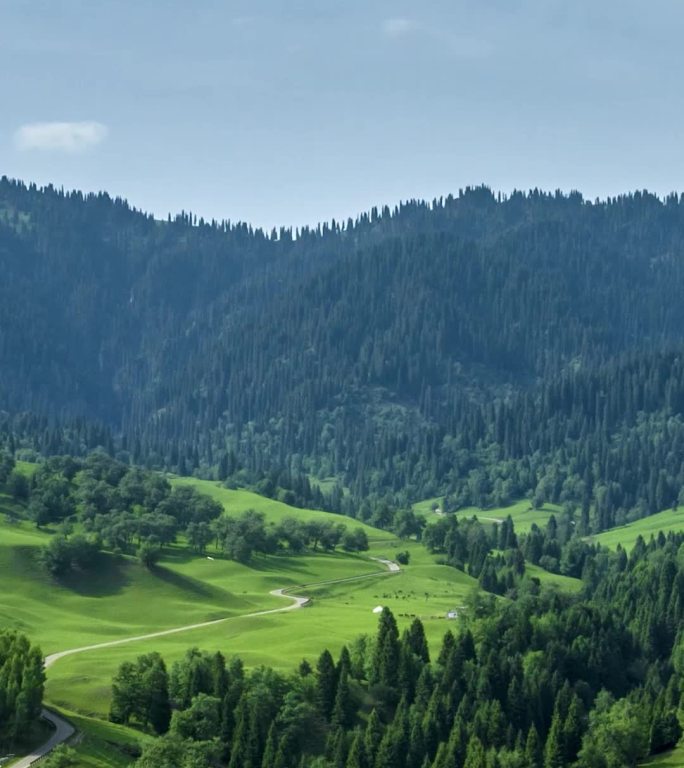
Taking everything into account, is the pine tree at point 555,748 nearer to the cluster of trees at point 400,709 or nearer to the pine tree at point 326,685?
the cluster of trees at point 400,709

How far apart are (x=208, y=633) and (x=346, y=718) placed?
40.0 m

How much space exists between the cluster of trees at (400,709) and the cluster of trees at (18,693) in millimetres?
11409

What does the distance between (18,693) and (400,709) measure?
1841 inches

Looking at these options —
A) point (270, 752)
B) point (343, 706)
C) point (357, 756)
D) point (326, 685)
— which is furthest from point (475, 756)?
point (326, 685)

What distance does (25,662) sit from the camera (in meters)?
136

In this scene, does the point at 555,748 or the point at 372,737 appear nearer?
the point at 372,737

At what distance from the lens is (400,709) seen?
15888 centimetres

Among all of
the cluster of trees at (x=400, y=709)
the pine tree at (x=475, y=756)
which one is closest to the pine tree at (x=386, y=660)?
the cluster of trees at (x=400, y=709)

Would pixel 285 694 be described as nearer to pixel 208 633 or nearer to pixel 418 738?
pixel 418 738

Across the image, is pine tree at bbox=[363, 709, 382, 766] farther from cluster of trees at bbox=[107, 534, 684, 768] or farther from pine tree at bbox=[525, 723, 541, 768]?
pine tree at bbox=[525, 723, 541, 768]

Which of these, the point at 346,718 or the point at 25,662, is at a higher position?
the point at 25,662

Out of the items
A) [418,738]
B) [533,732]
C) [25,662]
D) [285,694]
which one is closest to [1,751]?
[25,662]

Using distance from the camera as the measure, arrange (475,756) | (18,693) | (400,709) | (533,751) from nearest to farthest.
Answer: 1. (18,693)
2. (475,756)
3. (533,751)
4. (400,709)

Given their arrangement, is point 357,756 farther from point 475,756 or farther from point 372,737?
point 475,756
